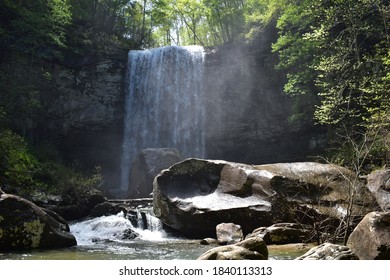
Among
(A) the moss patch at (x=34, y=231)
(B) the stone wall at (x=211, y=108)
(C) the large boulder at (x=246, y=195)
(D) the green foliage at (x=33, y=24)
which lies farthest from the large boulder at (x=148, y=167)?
(A) the moss patch at (x=34, y=231)

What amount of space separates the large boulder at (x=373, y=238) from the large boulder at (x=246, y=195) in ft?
10.9

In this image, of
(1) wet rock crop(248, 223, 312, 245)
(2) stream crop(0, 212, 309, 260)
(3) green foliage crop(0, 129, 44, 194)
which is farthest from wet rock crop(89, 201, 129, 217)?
(1) wet rock crop(248, 223, 312, 245)

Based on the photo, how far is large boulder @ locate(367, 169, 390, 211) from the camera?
9818mm

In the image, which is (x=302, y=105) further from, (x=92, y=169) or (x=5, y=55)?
(x=5, y=55)

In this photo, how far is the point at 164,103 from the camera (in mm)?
24734

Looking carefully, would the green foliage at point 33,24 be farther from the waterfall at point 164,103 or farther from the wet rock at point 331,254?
the wet rock at point 331,254

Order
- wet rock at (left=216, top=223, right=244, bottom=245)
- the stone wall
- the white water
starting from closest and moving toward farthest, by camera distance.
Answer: wet rock at (left=216, top=223, right=244, bottom=245) < the white water < the stone wall

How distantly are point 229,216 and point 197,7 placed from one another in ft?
75.7

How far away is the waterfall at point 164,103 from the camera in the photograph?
2417 centimetres

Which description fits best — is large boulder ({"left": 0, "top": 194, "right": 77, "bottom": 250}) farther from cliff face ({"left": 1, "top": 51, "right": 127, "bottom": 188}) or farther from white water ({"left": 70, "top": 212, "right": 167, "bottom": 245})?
cliff face ({"left": 1, "top": 51, "right": 127, "bottom": 188})

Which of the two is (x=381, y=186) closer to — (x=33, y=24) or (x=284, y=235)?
(x=284, y=235)

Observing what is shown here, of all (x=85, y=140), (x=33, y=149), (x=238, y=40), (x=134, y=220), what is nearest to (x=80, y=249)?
(x=134, y=220)

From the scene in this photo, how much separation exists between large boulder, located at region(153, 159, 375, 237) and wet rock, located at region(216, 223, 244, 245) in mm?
808

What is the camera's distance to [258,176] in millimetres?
11445
